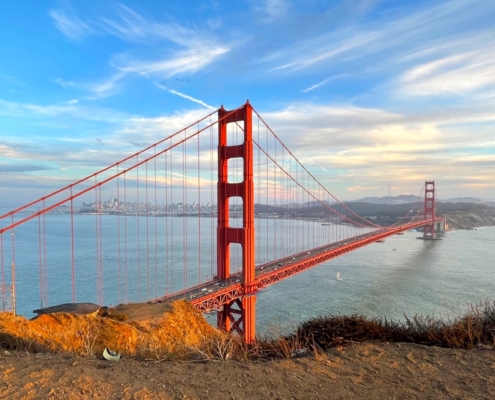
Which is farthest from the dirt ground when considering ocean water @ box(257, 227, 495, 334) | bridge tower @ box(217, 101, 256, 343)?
bridge tower @ box(217, 101, 256, 343)

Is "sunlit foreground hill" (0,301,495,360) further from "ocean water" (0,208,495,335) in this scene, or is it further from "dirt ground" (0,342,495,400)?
"ocean water" (0,208,495,335)

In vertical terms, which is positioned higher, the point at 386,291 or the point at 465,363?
the point at 465,363

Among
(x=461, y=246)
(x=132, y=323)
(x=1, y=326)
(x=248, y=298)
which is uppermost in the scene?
(x=1, y=326)

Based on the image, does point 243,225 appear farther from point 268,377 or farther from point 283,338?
point 268,377

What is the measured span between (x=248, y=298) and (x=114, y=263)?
62.4ft

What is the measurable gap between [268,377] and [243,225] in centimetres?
1179

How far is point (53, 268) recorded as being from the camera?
2716 cm

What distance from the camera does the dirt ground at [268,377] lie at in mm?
2482

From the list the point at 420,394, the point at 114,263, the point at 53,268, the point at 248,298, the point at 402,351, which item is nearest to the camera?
the point at 420,394

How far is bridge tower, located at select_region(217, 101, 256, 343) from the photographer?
A: 1385cm

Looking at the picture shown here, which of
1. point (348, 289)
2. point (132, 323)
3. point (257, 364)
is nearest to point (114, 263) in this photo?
point (348, 289)

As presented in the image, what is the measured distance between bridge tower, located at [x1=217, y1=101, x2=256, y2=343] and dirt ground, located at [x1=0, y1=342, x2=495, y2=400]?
1052cm

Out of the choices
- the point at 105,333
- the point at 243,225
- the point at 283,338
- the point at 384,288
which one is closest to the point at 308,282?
the point at 384,288

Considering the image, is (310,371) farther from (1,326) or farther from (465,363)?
(1,326)
